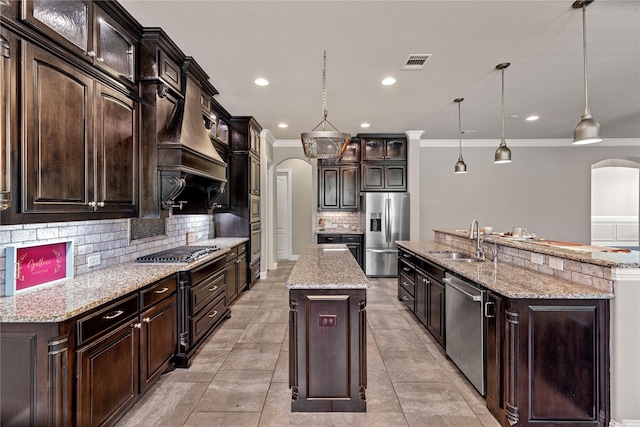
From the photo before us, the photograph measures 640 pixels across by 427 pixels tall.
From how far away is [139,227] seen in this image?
325cm

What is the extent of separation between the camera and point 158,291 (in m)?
2.52

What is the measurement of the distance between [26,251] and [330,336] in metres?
1.98

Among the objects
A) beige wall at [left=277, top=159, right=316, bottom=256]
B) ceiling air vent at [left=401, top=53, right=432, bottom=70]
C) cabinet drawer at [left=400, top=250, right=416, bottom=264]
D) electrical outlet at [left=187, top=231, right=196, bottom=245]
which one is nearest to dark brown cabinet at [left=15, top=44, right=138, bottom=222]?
electrical outlet at [left=187, top=231, right=196, bottom=245]

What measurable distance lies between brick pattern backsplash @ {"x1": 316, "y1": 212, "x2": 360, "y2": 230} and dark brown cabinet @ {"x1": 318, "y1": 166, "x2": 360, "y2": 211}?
35cm

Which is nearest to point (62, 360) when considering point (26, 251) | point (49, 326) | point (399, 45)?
point (49, 326)

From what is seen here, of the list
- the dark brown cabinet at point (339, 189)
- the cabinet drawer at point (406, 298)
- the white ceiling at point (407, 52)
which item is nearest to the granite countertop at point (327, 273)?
the cabinet drawer at point (406, 298)

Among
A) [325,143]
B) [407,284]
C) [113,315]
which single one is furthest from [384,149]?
[113,315]

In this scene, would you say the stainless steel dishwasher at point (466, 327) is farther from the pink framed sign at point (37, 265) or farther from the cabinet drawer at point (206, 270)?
the pink framed sign at point (37, 265)

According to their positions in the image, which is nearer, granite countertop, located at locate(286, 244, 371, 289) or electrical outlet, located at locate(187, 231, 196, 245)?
granite countertop, located at locate(286, 244, 371, 289)

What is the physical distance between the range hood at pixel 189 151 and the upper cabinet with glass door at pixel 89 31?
1.23 feet

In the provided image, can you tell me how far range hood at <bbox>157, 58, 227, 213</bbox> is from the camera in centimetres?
281

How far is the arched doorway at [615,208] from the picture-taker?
9.58 meters

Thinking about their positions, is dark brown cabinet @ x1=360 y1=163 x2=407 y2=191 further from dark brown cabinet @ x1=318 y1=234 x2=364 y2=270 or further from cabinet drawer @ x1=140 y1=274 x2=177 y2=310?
cabinet drawer @ x1=140 y1=274 x2=177 y2=310

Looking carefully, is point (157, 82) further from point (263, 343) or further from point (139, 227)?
point (263, 343)
